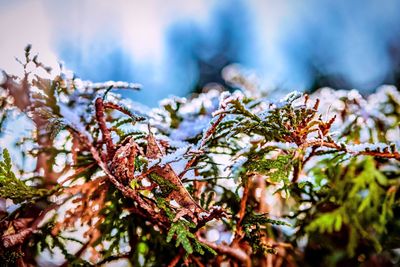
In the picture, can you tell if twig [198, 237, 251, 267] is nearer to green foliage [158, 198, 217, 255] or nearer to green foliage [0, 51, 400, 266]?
green foliage [0, 51, 400, 266]

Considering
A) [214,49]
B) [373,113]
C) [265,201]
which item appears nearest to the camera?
[373,113]

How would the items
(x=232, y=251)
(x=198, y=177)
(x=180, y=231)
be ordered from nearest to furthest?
(x=180, y=231) < (x=198, y=177) < (x=232, y=251)

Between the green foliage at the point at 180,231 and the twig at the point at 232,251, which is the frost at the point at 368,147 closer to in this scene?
the green foliage at the point at 180,231

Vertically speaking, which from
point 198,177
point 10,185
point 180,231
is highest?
point 198,177

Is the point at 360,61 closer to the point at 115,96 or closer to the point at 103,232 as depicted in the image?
the point at 115,96

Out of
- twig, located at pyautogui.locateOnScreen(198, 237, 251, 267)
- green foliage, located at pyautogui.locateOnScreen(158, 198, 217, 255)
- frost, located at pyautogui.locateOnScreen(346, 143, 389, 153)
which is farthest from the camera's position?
twig, located at pyautogui.locateOnScreen(198, 237, 251, 267)

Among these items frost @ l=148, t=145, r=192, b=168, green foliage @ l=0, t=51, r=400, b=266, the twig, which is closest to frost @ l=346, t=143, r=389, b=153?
green foliage @ l=0, t=51, r=400, b=266

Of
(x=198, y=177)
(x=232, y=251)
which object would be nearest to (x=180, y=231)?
(x=198, y=177)

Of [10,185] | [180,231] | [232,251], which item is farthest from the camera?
[232,251]

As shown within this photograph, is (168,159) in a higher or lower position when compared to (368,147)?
lower

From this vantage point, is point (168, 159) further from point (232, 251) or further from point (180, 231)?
point (232, 251)

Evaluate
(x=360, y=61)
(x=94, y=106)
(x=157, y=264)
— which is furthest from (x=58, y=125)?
(x=360, y=61)
